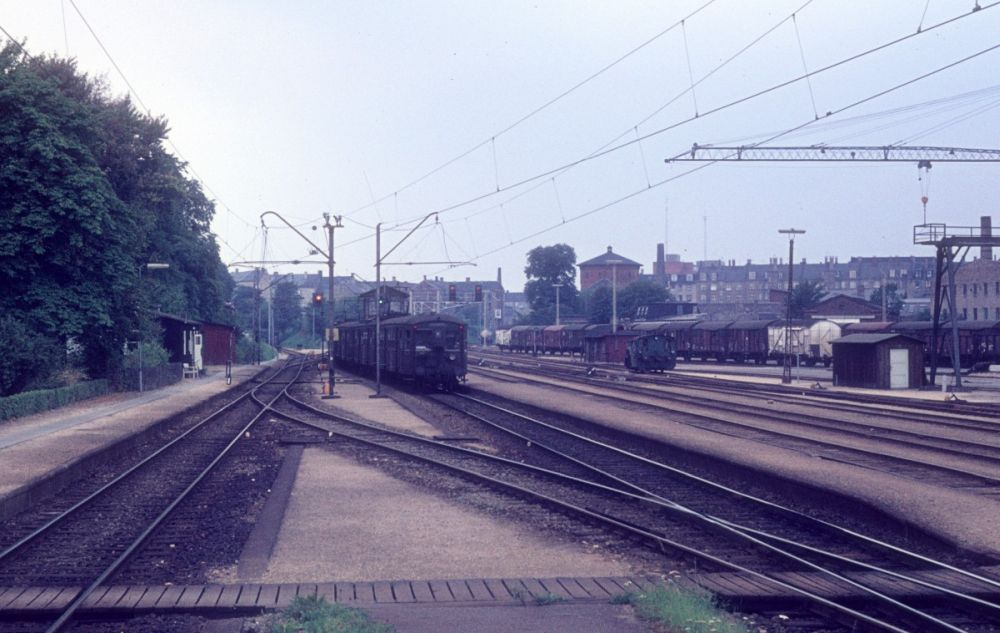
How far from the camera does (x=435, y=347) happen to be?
36094 mm

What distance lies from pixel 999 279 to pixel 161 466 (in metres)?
78.2

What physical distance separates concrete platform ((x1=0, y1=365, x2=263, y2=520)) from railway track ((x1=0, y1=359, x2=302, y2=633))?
26.1 inches

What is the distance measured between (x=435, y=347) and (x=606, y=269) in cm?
10724

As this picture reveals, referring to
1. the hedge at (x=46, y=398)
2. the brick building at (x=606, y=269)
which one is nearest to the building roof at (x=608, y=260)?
the brick building at (x=606, y=269)

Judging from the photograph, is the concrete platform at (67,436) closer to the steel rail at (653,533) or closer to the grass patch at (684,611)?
the steel rail at (653,533)

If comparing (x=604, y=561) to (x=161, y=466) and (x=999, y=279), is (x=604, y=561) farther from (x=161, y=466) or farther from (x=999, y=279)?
(x=999, y=279)

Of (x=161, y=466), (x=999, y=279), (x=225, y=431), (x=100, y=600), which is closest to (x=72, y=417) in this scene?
(x=225, y=431)

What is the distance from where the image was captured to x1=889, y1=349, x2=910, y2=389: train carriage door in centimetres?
3909

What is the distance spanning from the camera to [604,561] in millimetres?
9398

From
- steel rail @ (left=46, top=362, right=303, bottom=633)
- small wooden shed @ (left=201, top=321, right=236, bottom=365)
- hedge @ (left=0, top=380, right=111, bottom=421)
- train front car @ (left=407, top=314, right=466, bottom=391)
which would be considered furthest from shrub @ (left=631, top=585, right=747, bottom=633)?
small wooden shed @ (left=201, top=321, right=236, bottom=365)

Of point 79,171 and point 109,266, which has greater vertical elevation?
point 79,171

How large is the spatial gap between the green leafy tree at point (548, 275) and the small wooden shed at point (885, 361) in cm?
8040

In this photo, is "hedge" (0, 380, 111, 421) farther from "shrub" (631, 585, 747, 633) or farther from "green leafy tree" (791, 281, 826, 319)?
"green leafy tree" (791, 281, 826, 319)

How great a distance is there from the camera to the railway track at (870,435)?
15820 mm
